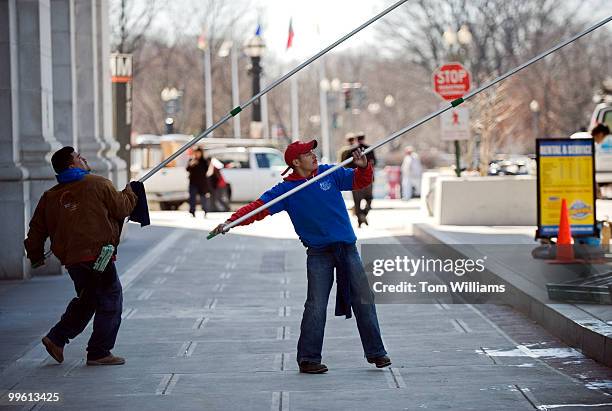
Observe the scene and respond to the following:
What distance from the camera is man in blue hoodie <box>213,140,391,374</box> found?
964 centimetres

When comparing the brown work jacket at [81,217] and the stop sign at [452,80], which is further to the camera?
the stop sign at [452,80]

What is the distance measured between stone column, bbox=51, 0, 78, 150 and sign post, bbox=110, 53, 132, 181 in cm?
981

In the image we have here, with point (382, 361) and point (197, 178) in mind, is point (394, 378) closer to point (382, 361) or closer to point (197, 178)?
point (382, 361)

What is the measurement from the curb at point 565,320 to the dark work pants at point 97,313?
3364mm

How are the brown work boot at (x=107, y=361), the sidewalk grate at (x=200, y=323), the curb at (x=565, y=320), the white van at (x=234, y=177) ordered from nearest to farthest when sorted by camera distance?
the curb at (x=565, y=320) < the brown work boot at (x=107, y=361) < the sidewalk grate at (x=200, y=323) < the white van at (x=234, y=177)

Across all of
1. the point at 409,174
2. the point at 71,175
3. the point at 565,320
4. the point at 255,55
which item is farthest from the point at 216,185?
the point at 71,175

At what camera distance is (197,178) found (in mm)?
31719

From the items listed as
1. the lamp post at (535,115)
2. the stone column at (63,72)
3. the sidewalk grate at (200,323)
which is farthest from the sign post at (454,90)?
the lamp post at (535,115)

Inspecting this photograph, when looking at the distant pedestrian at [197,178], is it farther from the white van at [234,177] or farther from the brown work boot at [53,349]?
the brown work boot at [53,349]

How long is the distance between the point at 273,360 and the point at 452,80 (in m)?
17.2

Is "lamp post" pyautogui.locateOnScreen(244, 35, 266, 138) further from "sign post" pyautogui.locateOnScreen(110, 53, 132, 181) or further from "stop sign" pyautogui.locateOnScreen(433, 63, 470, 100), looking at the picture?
"stop sign" pyautogui.locateOnScreen(433, 63, 470, 100)

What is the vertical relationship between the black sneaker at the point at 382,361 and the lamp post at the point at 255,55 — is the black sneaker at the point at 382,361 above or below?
below

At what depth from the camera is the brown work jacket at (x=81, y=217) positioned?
392 inches

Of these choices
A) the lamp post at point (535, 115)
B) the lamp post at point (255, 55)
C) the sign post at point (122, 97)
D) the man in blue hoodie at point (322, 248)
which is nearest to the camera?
the man in blue hoodie at point (322, 248)
